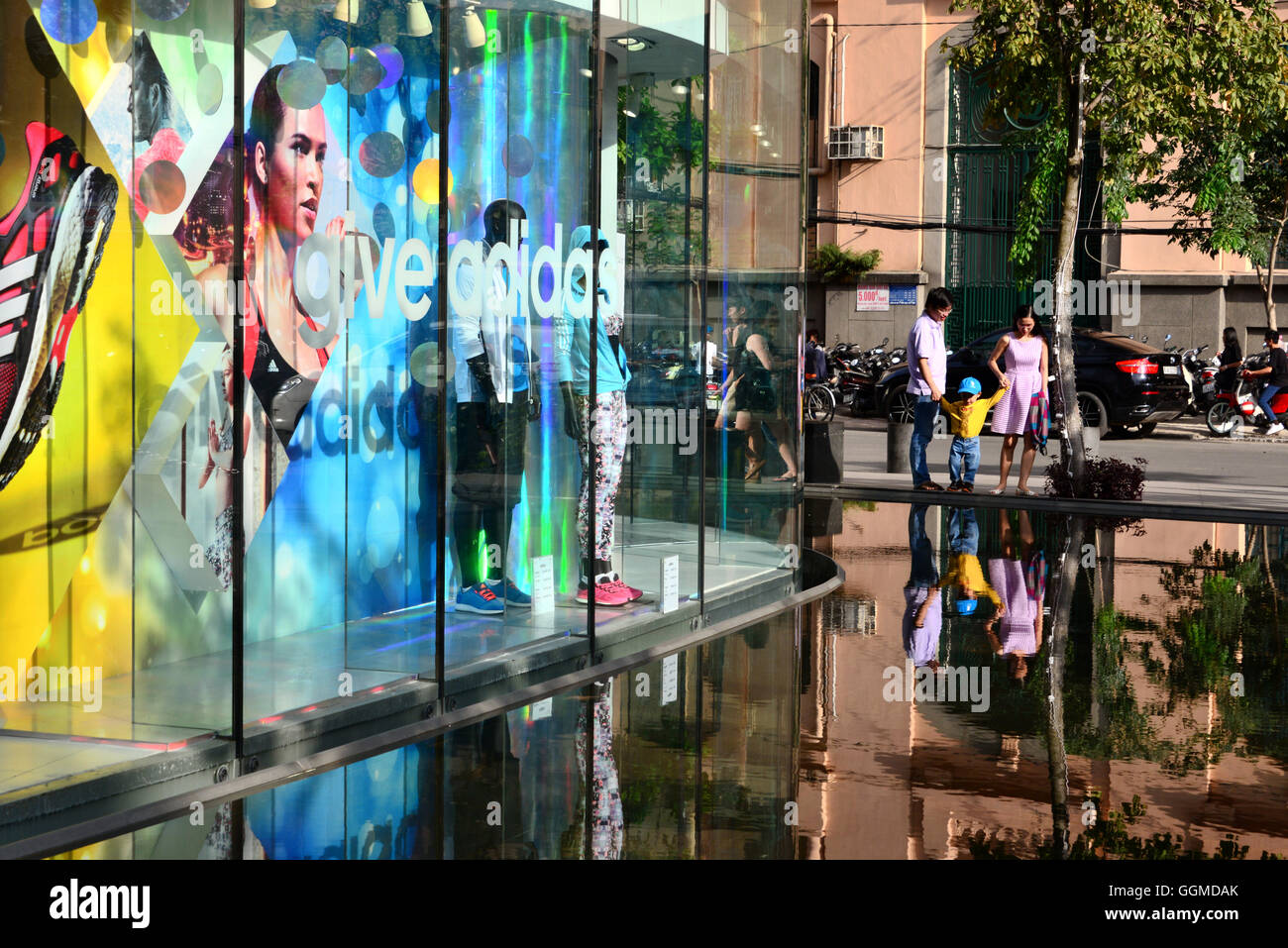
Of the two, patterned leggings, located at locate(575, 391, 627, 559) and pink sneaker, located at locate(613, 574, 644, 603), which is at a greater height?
patterned leggings, located at locate(575, 391, 627, 559)

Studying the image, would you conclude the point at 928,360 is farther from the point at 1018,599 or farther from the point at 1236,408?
the point at 1236,408

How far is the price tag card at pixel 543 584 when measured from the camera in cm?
739

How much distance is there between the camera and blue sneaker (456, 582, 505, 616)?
6875mm

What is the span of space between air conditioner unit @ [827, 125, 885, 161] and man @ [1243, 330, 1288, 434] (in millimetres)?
12050

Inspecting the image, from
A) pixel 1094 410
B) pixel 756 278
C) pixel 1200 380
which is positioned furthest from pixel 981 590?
pixel 1200 380

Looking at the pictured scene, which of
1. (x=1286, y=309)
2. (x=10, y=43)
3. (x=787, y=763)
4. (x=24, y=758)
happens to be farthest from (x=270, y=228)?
(x=1286, y=309)

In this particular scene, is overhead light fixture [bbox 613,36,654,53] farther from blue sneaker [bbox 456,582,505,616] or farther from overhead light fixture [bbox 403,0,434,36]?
blue sneaker [bbox 456,582,505,616]

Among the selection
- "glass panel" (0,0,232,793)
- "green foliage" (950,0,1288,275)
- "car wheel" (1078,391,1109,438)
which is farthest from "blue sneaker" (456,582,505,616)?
"car wheel" (1078,391,1109,438)

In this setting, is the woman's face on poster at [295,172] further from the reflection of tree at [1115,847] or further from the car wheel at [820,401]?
the car wheel at [820,401]

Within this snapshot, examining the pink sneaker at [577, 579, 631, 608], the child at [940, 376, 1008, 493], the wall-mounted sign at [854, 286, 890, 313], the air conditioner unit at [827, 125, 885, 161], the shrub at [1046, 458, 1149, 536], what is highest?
the air conditioner unit at [827, 125, 885, 161]

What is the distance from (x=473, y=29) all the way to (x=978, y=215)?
1081 inches

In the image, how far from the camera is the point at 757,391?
9.11m

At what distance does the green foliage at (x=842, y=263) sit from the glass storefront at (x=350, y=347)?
24680 millimetres
